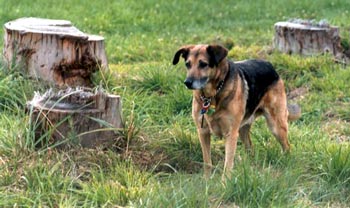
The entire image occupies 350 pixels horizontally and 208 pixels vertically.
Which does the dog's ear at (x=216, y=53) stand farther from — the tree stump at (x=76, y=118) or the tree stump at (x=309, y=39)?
the tree stump at (x=309, y=39)

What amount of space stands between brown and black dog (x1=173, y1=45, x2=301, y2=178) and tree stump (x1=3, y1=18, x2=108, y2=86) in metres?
1.96

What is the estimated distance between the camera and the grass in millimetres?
4848

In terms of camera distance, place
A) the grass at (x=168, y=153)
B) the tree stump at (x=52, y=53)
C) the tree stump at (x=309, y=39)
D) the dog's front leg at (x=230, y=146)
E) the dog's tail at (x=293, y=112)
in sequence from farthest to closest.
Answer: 1. the tree stump at (x=309, y=39)
2. the tree stump at (x=52, y=53)
3. the dog's tail at (x=293, y=112)
4. the dog's front leg at (x=230, y=146)
5. the grass at (x=168, y=153)

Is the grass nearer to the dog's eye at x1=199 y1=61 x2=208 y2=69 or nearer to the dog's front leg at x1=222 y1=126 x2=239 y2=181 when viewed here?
the dog's front leg at x1=222 y1=126 x2=239 y2=181

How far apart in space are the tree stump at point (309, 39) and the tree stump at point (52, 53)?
3.34m

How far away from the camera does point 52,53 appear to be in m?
7.55

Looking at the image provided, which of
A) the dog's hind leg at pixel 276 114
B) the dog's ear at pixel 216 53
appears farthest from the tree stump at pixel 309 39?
the dog's ear at pixel 216 53

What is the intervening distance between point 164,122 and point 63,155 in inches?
61.2

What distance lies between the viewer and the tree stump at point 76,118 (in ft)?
19.0

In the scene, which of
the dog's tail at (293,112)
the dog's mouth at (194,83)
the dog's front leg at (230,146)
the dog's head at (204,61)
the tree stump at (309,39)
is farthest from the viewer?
the tree stump at (309,39)

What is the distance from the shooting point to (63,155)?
5.58m

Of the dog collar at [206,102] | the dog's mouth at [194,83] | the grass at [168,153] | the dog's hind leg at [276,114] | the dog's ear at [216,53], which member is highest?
the dog's ear at [216,53]

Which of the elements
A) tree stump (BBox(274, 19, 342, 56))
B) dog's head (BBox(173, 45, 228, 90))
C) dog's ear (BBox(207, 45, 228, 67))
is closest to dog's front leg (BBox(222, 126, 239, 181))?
dog's head (BBox(173, 45, 228, 90))

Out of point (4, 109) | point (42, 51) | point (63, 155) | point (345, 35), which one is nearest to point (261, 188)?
point (63, 155)
